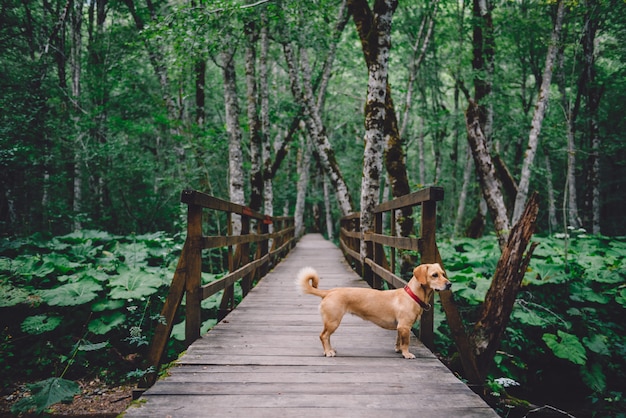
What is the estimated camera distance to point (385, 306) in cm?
330

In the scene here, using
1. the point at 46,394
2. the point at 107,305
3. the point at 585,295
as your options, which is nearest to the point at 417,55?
the point at 585,295

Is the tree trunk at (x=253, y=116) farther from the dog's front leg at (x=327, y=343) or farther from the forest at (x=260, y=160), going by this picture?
the dog's front leg at (x=327, y=343)

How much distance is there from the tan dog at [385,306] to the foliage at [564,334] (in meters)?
2.03

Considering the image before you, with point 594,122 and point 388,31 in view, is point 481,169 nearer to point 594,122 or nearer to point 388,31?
point 388,31

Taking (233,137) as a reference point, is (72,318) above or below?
below

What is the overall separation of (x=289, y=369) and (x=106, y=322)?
327 cm

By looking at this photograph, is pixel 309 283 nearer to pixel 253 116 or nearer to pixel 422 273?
pixel 422 273

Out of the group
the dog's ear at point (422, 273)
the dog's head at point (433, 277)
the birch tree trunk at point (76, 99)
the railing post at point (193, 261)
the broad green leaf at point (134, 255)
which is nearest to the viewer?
the dog's head at point (433, 277)

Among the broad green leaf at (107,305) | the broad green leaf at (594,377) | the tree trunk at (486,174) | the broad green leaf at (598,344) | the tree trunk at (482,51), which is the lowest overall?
the broad green leaf at (594,377)

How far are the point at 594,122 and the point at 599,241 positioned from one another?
7622 mm

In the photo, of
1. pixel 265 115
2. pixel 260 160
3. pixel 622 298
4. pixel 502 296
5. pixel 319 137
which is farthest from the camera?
pixel 265 115

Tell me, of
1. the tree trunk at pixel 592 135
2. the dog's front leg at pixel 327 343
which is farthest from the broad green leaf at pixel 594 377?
the tree trunk at pixel 592 135

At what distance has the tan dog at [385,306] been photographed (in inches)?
125

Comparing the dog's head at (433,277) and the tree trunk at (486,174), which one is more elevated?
the tree trunk at (486,174)
